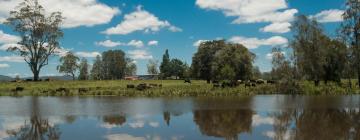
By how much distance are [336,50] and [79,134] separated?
55749mm

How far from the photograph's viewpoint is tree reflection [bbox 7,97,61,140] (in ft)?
61.6

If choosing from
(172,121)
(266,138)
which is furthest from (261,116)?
(266,138)

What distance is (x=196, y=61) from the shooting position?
101m

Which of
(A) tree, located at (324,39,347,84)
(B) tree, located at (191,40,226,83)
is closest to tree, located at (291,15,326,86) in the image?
(A) tree, located at (324,39,347,84)

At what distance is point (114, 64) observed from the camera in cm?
15600

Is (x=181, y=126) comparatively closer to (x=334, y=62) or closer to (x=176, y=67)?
(x=334, y=62)

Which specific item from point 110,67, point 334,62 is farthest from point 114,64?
point 334,62

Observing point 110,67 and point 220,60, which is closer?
point 220,60

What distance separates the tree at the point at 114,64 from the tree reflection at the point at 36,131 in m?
130

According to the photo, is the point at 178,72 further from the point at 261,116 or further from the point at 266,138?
the point at 266,138

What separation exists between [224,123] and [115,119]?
6946 millimetres

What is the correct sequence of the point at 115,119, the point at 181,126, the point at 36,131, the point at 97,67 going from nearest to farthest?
the point at 36,131, the point at 181,126, the point at 115,119, the point at 97,67

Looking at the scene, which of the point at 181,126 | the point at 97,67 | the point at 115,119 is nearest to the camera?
the point at 181,126

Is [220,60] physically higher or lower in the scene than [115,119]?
higher
